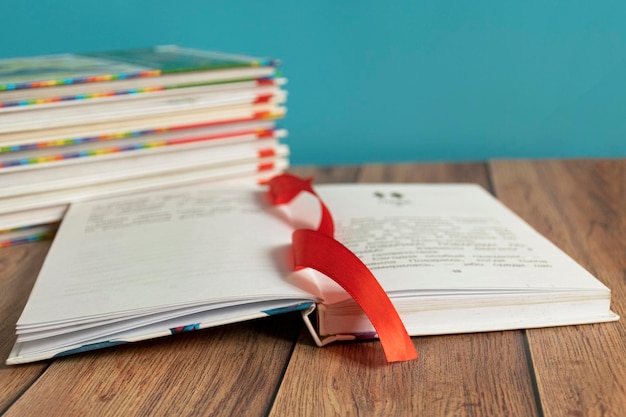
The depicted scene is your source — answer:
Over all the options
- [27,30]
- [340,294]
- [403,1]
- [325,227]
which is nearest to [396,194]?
[325,227]

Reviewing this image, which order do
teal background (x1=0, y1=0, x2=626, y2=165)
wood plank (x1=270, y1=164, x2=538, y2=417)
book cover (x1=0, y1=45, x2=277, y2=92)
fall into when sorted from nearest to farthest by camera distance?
wood plank (x1=270, y1=164, x2=538, y2=417) → book cover (x1=0, y1=45, x2=277, y2=92) → teal background (x1=0, y1=0, x2=626, y2=165)

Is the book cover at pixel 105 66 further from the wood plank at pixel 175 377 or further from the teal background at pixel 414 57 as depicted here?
the wood plank at pixel 175 377

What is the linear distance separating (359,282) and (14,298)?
12.8 inches

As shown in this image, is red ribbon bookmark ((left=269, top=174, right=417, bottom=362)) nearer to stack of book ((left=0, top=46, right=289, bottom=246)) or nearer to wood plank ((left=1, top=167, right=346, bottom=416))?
wood plank ((left=1, top=167, right=346, bottom=416))

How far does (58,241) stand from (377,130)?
0.60 m

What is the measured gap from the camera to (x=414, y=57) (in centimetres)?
108

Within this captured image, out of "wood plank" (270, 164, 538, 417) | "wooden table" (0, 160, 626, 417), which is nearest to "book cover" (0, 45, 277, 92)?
"wooden table" (0, 160, 626, 417)

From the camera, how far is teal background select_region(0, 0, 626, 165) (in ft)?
3.44

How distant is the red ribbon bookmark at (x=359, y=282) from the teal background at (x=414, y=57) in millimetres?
561

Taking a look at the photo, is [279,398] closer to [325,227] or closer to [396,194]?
[325,227]

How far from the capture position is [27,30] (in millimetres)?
1073

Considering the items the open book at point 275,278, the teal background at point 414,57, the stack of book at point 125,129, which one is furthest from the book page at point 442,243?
the teal background at point 414,57

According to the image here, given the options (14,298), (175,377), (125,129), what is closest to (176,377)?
(175,377)

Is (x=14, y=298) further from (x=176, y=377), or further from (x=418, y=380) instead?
(x=418, y=380)
